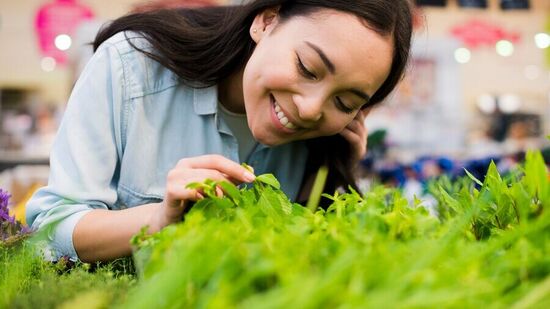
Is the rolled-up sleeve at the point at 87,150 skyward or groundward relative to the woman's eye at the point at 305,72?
groundward

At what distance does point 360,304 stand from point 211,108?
0.90m

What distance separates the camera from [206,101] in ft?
4.06

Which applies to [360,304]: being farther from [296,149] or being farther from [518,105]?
[518,105]

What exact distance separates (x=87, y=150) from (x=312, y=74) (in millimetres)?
369

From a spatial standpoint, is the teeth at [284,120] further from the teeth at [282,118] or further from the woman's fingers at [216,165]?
the woman's fingers at [216,165]

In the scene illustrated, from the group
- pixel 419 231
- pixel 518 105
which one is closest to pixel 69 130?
pixel 419 231

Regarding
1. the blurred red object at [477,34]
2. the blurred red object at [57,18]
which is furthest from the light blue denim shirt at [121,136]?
the blurred red object at [477,34]

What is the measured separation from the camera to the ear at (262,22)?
1116mm

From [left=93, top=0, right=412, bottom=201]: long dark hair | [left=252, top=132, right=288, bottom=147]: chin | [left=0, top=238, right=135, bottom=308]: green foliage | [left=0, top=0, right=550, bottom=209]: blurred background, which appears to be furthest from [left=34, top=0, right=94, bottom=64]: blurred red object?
[left=0, top=238, right=135, bottom=308]: green foliage

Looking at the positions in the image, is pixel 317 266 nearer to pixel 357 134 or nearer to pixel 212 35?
pixel 212 35

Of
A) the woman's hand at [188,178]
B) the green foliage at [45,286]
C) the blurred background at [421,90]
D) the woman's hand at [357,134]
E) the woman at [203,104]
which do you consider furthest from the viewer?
the blurred background at [421,90]

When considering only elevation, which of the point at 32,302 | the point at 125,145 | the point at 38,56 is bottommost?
the point at 38,56

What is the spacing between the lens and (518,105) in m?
10.4

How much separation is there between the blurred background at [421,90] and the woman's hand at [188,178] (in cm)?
55
